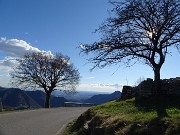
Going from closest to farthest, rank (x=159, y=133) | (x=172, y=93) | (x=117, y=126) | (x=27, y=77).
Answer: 1. (x=159, y=133)
2. (x=117, y=126)
3. (x=172, y=93)
4. (x=27, y=77)

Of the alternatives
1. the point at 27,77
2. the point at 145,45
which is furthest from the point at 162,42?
the point at 27,77

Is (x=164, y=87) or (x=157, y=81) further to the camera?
(x=164, y=87)

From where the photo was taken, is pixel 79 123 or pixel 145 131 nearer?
pixel 145 131

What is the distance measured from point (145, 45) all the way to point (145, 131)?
9.05 metres

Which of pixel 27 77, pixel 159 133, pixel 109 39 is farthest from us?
pixel 27 77

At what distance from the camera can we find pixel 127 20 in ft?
60.8

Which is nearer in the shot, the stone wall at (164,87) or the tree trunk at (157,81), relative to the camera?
the tree trunk at (157,81)

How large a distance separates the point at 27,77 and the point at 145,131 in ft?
164

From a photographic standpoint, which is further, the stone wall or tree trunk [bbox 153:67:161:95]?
the stone wall

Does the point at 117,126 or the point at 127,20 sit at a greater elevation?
the point at 127,20

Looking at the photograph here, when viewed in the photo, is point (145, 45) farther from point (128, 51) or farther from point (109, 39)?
point (109, 39)

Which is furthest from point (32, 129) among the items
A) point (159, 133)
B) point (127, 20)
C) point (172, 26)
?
point (159, 133)

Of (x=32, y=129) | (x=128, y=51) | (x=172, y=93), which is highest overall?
(x=128, y=51)

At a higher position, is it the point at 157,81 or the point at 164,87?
the point at 157,81
